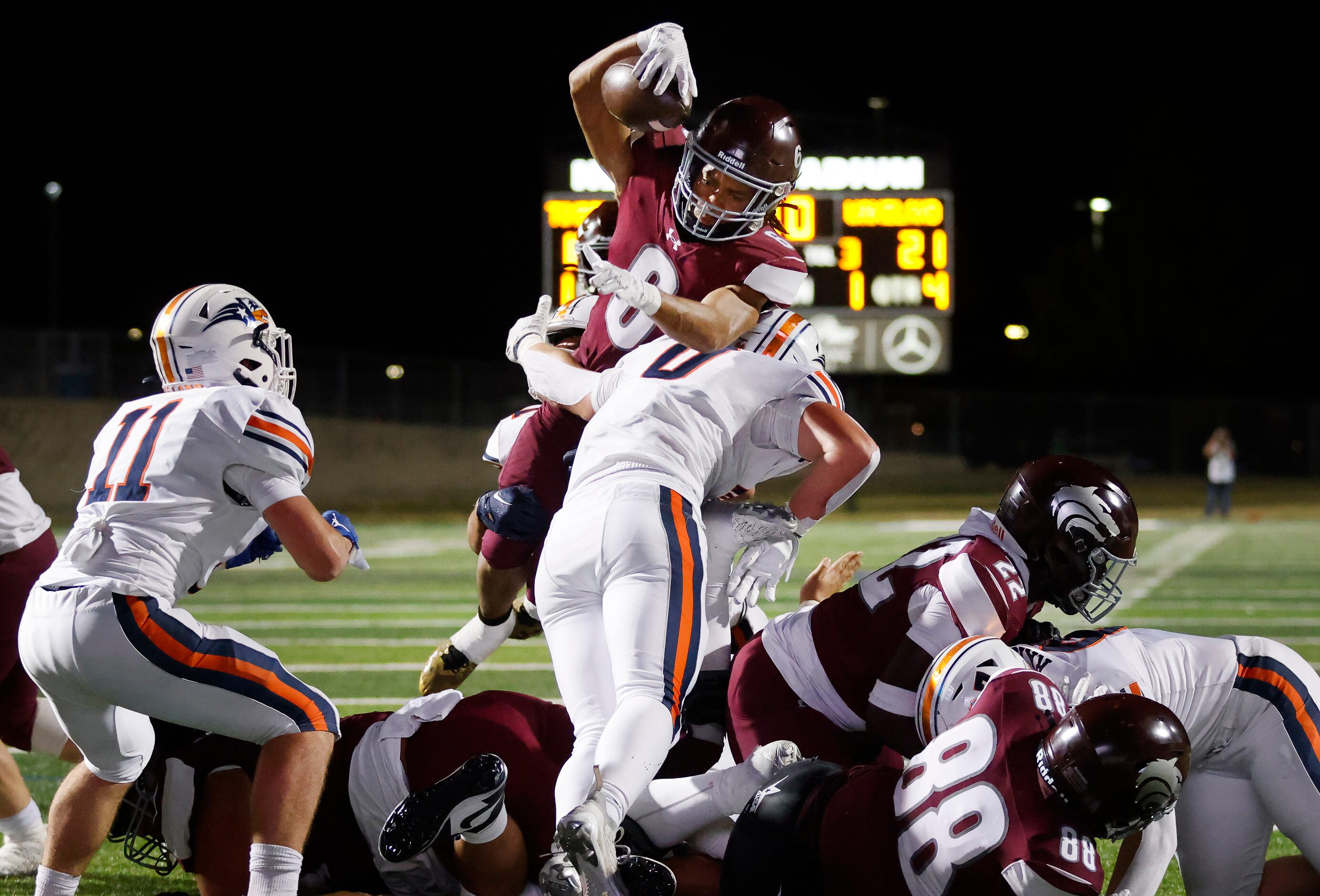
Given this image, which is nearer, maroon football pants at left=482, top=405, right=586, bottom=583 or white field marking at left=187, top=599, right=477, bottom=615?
maroon football pants at left=482, top=405, right=586, bottom=583

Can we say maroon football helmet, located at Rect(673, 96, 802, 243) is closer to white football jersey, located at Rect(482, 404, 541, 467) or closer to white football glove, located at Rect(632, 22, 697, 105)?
white football glove, located at Rect(632, 22, 697, 105)

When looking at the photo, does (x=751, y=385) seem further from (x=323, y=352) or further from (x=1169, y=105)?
(x=1169, y=105)

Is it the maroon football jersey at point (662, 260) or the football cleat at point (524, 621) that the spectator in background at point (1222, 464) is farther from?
the maroon football jersey at point (662, 260)

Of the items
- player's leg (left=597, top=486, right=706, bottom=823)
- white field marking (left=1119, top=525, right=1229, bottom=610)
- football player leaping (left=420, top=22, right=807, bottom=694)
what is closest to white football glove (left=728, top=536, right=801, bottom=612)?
player's leg (left=597, top=486, right=706, bottom=823)

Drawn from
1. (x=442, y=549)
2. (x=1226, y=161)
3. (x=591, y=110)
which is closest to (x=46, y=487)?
(x=442, y=549)

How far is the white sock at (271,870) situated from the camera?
9.27ft

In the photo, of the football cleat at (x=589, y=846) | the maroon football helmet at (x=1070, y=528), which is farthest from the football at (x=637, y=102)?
the football cleat at (x=589, y=846)

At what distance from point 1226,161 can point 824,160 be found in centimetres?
2676

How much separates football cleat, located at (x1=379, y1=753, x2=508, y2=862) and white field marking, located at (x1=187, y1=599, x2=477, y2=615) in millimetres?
6156

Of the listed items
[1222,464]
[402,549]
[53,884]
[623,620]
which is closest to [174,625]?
[53,884]

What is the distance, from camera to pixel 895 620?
3092 mm

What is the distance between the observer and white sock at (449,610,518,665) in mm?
4617

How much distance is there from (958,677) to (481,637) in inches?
87.9

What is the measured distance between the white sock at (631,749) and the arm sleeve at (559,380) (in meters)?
0.96
